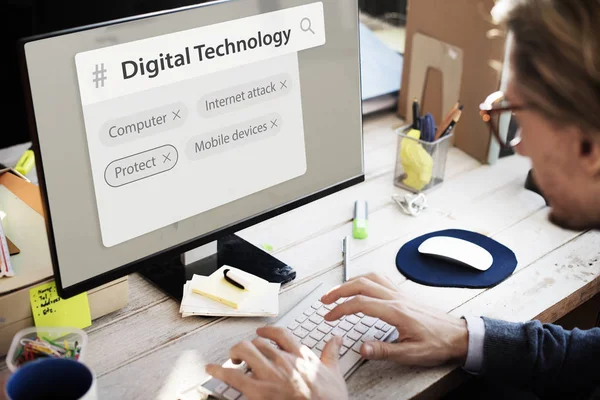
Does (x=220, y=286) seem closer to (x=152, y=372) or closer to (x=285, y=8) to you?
(x=152, y=372)

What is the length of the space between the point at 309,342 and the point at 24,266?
450mm

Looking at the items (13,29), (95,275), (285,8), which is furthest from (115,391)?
(13,29)

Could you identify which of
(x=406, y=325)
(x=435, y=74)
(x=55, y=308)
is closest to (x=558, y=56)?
(x=406, y=325)

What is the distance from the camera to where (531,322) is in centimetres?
105

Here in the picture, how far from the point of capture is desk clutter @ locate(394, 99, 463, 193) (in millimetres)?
1459

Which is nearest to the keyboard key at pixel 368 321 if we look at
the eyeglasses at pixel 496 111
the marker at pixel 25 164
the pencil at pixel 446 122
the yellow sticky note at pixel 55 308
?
the eyeglasses at pixel 496 111

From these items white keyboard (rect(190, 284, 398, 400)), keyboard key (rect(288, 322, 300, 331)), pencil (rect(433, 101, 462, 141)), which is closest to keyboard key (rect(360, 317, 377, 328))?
white keyboard (rect(190, 284, 398, 400))

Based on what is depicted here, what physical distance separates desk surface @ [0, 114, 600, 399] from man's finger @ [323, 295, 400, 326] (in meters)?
0.07

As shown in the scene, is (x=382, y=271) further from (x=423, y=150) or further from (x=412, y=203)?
(x=423, y=150)

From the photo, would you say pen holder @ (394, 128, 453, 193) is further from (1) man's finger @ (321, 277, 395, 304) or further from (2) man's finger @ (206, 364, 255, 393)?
(2) man's finger @ (206, 364, 255, 393)

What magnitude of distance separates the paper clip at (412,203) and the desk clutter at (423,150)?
5 centimetres

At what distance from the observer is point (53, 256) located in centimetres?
95

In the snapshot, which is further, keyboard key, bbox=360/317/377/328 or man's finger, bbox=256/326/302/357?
keyboard key, bbox=360/317/377/328

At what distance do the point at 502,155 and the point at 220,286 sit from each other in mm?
839
